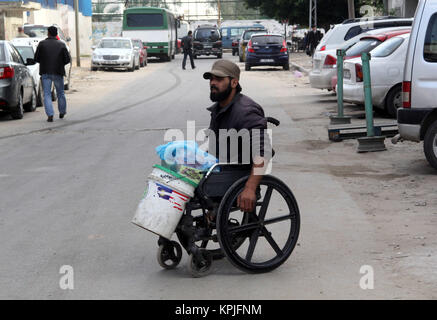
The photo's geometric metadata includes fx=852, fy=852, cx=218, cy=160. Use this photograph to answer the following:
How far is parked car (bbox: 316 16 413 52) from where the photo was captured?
70.8 feet

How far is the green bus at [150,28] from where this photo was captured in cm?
5047

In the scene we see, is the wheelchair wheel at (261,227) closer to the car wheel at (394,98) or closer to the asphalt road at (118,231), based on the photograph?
the asphalt road at (118,231)

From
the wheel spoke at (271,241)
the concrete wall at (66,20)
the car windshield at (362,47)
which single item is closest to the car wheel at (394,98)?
the car windshield at (362,47)

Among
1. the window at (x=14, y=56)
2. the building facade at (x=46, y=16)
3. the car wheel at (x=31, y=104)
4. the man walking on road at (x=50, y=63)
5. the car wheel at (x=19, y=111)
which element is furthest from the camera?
the building facade at (x=46, y=16)

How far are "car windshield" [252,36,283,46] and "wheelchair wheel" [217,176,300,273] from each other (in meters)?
31.0

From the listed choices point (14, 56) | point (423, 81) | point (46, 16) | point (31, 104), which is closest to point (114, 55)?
point (31, 104)

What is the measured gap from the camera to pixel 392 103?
1564 centimetres

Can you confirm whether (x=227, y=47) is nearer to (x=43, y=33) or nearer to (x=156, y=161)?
(x=43, y=33)

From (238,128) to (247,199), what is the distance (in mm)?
521

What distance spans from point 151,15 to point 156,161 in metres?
A: 40.7

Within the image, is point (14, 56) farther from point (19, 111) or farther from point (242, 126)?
point (242, 126)

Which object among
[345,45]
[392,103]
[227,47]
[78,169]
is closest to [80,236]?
[78,169]

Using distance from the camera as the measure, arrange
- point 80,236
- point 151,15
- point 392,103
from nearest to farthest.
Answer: point 80,236 < point 392,103 < point 151,15

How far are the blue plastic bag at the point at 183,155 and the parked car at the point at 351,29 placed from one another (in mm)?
16197
